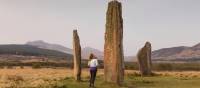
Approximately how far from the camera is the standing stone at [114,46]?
3147cm

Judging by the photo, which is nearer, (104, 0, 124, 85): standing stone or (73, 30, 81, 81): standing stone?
(104, 0, 124, 85): standing stone

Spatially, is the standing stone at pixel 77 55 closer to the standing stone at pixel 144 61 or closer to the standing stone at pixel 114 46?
the standing stone at pixel 114 46

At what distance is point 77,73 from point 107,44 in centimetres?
517

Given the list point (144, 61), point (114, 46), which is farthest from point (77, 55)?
point (144, 61)

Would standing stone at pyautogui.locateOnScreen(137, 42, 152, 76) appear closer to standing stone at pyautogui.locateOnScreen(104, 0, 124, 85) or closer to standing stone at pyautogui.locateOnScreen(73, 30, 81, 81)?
standing stone at pyautogui.locateOnScreen(73, 30, 81, 81)

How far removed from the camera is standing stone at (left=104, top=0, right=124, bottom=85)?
31.5m

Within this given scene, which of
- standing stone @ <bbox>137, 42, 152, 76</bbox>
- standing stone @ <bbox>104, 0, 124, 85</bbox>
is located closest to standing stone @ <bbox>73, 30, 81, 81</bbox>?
standing stone @ <bbox>104, 0, 124, 85</bbox>

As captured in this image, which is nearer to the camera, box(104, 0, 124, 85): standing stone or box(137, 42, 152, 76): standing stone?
box(104, 0, 124, 85): standing stone

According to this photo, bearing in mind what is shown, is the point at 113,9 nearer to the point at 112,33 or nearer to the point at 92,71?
the point at 112,33

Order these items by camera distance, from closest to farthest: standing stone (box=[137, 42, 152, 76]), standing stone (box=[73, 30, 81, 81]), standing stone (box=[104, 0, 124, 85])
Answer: standing stone (box=[104, 0, 124, 85]), standing stone (box=[73, 30, 81, 81]), standing stone (box=[137, 42, 152, 76])

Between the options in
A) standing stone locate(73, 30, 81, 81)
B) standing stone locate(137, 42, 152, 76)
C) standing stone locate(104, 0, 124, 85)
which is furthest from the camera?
standing stone locate(137, 42, 152, 76)

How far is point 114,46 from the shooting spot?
3152cm

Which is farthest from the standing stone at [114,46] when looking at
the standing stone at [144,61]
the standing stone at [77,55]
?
the standing stone at [144,61]

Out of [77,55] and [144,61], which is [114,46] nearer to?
[77,55]
